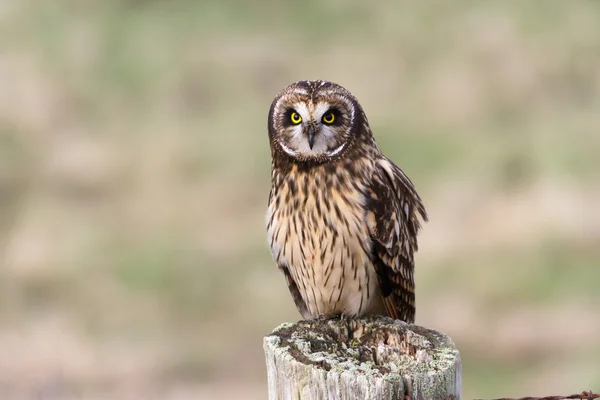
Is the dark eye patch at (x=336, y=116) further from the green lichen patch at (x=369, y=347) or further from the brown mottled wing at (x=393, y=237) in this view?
the green lichen patch at (x=369, y=347)

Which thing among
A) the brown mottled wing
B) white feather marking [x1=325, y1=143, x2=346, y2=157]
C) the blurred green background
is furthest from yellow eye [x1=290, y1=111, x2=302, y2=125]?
the blurred green background

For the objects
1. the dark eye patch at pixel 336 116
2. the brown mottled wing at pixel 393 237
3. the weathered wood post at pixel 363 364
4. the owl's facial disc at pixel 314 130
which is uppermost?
the dark eye patch at pixel 336 116

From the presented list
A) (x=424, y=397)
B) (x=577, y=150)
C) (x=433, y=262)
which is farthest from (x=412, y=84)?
(x=424, y=397)

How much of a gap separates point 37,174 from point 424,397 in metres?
10.1

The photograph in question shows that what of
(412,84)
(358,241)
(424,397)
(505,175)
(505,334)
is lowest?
(424,397)

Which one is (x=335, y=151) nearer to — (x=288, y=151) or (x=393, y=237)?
(x=288, y=151)

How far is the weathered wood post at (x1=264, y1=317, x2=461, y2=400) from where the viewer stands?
9.56ft

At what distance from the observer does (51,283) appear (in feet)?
34.8

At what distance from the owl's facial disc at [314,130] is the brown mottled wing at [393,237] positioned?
293 millimetres

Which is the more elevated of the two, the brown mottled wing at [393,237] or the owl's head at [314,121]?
the owl's head at [314,121]

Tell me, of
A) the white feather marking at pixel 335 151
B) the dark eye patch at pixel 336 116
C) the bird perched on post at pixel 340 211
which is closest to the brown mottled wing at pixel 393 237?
the bird perched on post at pixel 340 211

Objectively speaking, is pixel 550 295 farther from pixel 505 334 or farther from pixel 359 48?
pixel 359 48

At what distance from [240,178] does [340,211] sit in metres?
7.21

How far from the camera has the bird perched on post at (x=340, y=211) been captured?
4.69 metres
